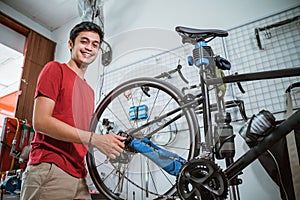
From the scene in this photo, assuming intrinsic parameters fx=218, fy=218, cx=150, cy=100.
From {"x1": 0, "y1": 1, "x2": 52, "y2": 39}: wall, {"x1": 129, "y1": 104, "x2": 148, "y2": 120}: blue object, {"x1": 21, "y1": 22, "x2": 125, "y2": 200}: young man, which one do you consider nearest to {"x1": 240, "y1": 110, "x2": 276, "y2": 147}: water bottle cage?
{"x1": 21, "y1": 22, "x2": 125, "y2": 200}: young man

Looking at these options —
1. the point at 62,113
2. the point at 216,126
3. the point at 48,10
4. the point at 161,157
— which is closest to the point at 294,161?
the point at 216,126

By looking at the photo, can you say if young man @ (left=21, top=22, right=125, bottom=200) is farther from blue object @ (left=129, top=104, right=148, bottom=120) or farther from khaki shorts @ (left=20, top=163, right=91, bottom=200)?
blue object @ (left=129, top=104, right=148, bottom=120)

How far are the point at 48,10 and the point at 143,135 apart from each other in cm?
219

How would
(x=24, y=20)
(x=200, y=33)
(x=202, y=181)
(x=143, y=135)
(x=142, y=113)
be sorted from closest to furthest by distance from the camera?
(x=202, y=181) < (x=200, y=33) < (x=143, y=135) < (x=142, y=113) < (x=24, y=20)

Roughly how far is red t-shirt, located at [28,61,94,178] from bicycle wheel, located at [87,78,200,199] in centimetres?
19

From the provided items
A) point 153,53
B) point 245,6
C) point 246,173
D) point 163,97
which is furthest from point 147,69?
point 246,173

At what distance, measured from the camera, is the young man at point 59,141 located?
0.70 metres

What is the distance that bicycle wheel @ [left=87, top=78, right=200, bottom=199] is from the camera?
100 centimetres

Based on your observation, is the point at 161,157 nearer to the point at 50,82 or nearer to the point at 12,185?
the point at 50,82

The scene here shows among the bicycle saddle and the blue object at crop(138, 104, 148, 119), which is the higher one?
the bicycle saddle

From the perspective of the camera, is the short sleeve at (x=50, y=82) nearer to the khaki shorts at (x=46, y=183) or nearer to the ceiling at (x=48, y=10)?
the khaki shorts at (x=46, y=183)

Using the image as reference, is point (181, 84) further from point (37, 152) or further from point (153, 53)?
point (37, 152)

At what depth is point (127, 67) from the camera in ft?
5.93

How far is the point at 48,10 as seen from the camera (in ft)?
8.21
